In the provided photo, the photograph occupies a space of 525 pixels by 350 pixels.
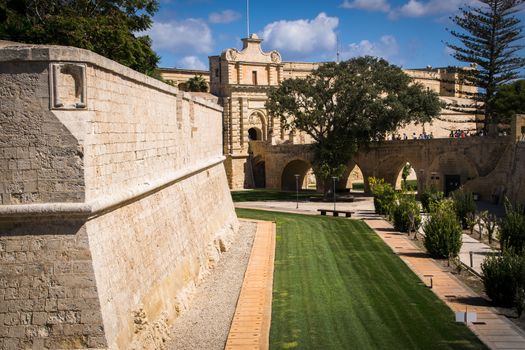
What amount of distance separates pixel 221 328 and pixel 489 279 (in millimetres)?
6150

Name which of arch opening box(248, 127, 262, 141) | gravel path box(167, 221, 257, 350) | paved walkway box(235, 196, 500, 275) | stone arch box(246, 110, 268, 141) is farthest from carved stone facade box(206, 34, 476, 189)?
gravel path box(167, 221, 257, 350)

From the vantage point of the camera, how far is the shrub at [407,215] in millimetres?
24031

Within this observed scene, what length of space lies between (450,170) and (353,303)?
76.1 ft

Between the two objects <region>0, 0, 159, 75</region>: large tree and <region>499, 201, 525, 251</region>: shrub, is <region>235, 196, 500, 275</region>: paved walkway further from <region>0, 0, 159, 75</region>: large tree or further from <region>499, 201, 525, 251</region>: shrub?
<region>0, 0, 159, 75</region>: large tree

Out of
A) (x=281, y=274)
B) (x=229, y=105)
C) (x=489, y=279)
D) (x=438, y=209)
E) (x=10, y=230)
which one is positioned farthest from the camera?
(x=229, y=105)

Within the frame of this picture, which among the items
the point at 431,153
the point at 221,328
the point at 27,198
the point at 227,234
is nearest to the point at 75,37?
the point at 227,234

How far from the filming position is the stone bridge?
109ft

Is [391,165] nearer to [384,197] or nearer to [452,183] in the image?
[452,183]

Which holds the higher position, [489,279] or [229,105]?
[229,105]

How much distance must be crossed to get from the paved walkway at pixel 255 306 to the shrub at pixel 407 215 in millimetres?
6222

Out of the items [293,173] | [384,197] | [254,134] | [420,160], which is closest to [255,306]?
[384,197]

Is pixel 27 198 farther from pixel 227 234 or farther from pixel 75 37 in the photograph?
pixel 75 37

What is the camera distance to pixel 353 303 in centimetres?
1402

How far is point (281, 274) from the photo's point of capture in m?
16.9
